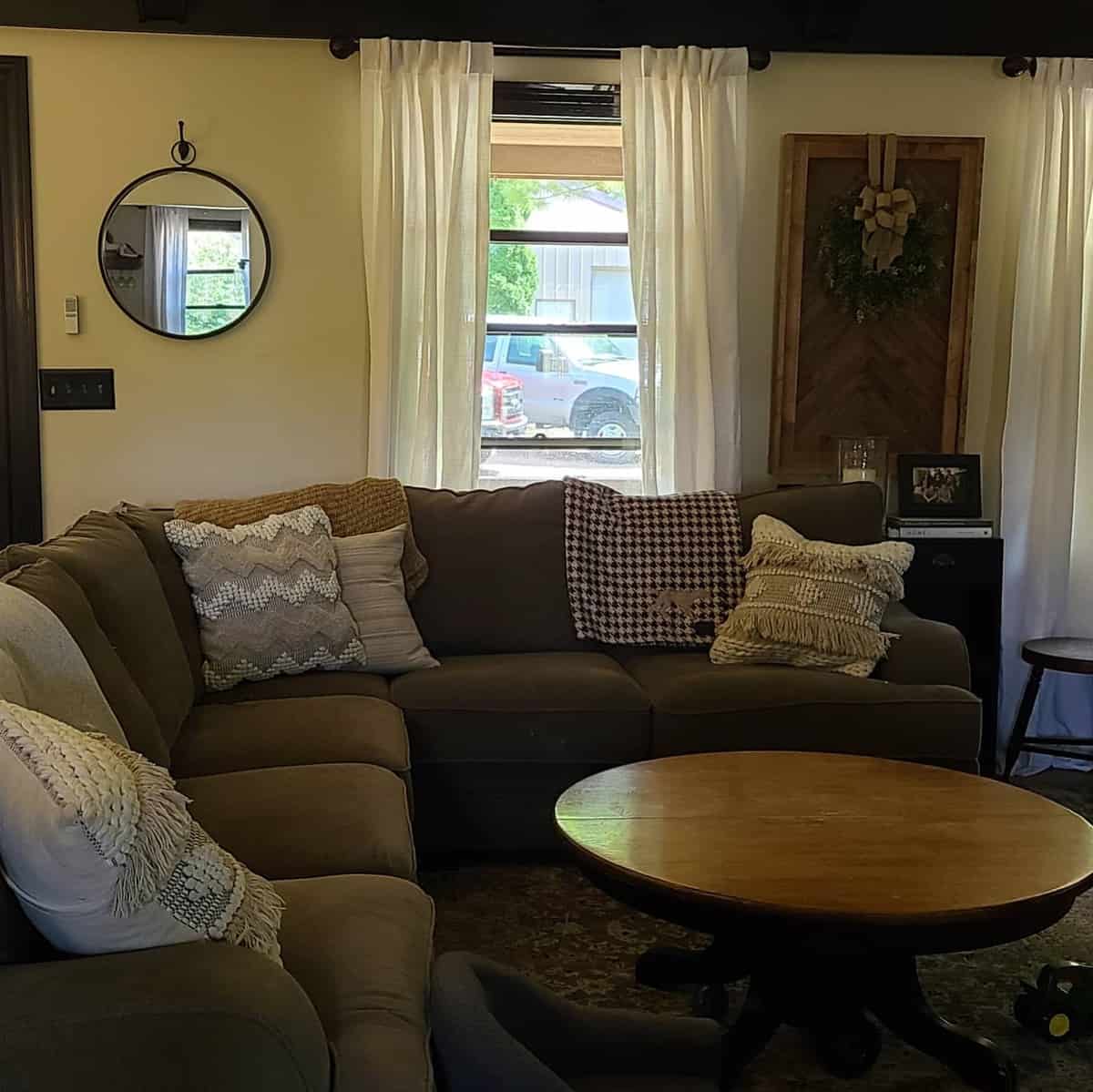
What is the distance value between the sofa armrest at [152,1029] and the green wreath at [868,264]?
10.7ft

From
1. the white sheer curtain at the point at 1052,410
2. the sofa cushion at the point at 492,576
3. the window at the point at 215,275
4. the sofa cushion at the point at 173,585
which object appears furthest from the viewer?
the white sheer curtain at the point at 1052,410

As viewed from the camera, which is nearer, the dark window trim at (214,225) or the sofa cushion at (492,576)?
the sofa cushion at (492,576)

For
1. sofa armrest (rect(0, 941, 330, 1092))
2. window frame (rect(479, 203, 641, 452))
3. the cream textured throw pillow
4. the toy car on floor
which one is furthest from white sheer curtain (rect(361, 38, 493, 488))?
sofa armrest (rect(0, 941, 330, 1092))

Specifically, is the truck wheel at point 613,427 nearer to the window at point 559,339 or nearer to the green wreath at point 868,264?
the window at point 559,339

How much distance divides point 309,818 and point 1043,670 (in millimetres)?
2714

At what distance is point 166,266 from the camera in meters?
3.90

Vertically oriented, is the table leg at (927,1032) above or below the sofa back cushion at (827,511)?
below

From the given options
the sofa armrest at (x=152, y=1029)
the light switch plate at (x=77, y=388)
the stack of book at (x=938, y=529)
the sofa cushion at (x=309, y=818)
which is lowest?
the sofa cushion at (x=309, y=818)

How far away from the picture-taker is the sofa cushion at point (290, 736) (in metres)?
2.59

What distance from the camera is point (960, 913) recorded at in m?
1.89

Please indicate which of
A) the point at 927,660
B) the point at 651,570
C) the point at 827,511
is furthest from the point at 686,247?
the point at 927,660

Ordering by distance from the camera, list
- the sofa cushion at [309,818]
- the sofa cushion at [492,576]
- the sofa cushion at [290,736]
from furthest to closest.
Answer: the sofa cushion at [492,576] → the sofa cushion at [290,736] → the sofa cushion at [309,818]

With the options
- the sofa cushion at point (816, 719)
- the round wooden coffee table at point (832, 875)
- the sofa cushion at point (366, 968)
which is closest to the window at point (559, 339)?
the sofa cushion at point (816, 719)

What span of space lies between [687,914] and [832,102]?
299 cm
